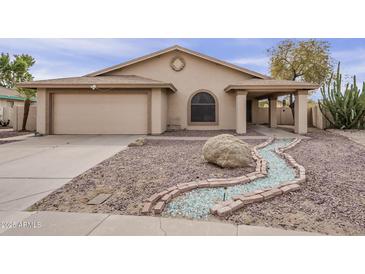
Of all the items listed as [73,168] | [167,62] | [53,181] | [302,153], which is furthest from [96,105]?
[302,153]

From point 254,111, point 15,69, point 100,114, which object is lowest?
point 100,114

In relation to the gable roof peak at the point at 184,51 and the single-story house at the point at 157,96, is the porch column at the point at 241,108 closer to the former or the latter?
the single-story house at the point at 157,96

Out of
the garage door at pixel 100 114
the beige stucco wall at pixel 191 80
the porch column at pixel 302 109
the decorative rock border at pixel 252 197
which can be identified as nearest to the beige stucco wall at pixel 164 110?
the beige stucco wall at pixel 191 80

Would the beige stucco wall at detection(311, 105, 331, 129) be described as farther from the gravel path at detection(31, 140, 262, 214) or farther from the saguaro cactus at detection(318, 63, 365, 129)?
the gravel path at detection(31, 140, 262, 214)

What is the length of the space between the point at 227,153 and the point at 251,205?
212cm

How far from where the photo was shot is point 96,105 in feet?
45.3

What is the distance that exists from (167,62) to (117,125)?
5.06m

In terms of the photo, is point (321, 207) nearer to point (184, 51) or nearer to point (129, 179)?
point (129, 179)

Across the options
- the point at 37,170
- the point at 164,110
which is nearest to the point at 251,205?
the point at 37,170

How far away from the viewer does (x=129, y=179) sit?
5117 millimetres

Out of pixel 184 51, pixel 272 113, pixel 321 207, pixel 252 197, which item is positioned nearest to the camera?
pixel 321 207

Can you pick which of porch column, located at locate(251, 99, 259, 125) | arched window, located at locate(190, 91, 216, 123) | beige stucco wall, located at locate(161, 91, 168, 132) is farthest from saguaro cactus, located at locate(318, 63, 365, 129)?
beige stucco wall, located at locate(161, 91, 168, 132)

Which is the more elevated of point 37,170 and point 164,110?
point 164,110

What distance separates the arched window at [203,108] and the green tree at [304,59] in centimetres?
867
